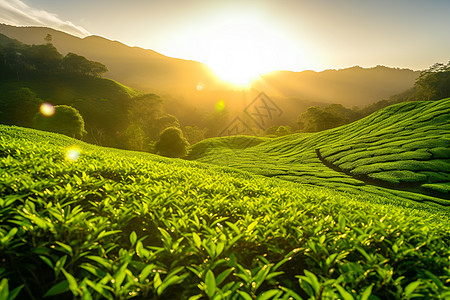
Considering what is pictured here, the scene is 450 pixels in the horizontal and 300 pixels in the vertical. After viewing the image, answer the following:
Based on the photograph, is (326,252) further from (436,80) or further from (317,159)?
(436,80)

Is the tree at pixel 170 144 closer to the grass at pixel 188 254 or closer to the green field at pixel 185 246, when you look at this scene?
the green field at pixel 185 246

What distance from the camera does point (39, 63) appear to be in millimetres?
100188

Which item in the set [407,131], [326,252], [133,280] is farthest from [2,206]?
[407,131]

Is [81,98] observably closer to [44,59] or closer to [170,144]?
[44,59]

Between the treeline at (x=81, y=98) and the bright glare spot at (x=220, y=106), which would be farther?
the bright glare spot at (x=220, y=106)

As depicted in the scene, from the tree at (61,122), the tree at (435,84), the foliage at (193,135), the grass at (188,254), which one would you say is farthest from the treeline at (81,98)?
the tree at (435,84)

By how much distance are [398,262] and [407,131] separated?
35.5m

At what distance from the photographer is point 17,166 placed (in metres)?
4.37

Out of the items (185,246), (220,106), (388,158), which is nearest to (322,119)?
(388,158)

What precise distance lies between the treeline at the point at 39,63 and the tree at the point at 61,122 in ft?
259

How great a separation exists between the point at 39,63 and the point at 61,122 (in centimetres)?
9230

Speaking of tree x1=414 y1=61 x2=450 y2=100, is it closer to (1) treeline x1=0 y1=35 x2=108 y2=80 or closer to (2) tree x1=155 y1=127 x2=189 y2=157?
(2) tree x1=155 y1=127 x2=189 y2=157

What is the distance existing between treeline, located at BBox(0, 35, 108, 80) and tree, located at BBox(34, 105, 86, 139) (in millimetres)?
79028

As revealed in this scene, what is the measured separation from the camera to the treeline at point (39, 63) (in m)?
92.1
